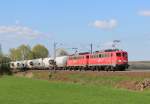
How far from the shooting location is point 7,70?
10744cm

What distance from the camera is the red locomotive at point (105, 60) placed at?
70500 mm

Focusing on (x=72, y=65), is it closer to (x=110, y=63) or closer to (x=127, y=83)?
(x=110, y=63)

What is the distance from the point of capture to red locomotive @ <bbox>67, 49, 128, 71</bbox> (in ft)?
231

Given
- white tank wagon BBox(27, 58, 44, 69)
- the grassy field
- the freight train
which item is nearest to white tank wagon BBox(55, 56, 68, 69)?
the freight train

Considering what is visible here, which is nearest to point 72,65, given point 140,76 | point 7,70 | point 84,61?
point 84,61

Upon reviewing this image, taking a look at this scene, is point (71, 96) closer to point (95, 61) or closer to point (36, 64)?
point (95, 61)

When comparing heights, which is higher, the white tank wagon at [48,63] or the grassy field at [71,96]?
the white tank wagon at [48,63]

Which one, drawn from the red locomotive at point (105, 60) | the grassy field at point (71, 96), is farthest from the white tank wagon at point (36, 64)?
the grassy field at point (71, 96)

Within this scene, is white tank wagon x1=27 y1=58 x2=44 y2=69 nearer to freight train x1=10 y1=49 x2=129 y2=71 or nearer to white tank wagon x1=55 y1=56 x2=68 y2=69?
freight train x1=10 y1=49 x2=129 y2=71

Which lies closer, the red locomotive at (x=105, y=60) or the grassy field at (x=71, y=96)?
the grassy field at (x=71, y=96)

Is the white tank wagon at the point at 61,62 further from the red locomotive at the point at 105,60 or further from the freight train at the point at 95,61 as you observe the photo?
the red locomotive at the point at 105,60

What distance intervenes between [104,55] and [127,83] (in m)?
24.5

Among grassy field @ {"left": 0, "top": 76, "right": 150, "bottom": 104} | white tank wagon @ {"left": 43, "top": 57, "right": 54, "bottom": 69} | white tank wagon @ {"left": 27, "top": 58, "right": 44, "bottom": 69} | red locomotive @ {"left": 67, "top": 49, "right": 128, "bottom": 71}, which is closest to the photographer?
grassy field @ {"left": 0, "top": 76, "right": 150, "bottom": 104}

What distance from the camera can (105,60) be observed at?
73188 millimetres
